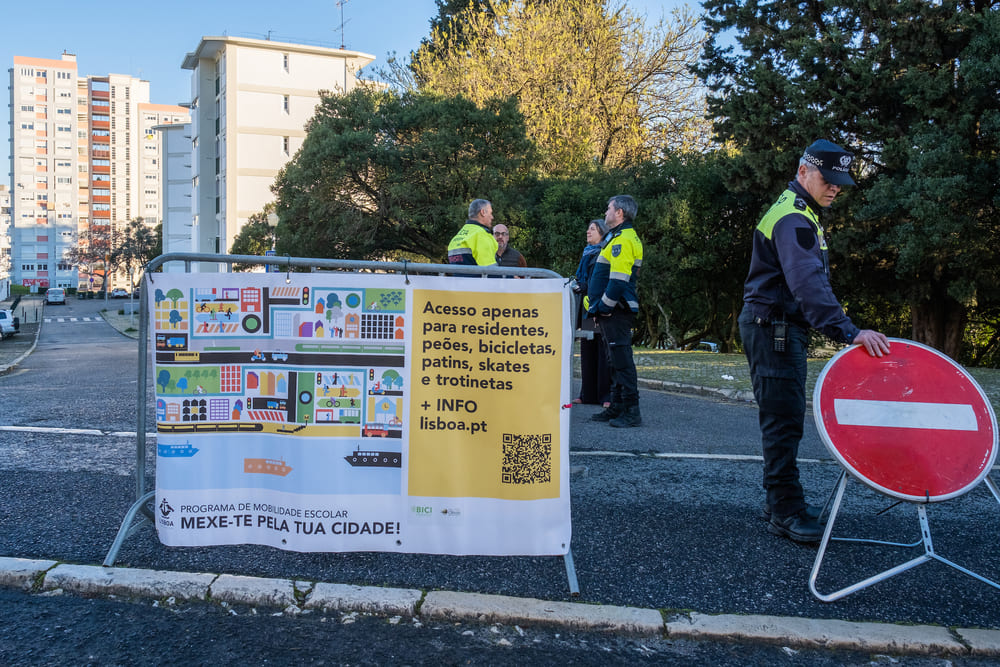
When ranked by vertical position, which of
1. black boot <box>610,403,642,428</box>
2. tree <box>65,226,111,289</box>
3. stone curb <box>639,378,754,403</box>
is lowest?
stone curb <box>639,378,754,403</box>

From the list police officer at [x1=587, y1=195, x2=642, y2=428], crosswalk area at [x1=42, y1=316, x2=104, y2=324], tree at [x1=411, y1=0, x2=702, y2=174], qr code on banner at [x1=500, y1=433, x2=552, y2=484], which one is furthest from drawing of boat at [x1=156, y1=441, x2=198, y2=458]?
crosswalk area at [x1=42, y1=316, x2=104, y2=324]

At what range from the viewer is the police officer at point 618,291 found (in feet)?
23.2

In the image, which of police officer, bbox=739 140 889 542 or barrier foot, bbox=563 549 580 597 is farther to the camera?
police officer, bbox=739 140 889 542

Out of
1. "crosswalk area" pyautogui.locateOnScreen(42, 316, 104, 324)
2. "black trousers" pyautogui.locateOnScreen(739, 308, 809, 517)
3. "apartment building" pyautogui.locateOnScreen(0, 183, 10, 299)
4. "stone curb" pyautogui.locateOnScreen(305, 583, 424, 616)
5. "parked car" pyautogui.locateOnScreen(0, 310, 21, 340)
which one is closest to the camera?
"stone curb" pyautogui.locateOnScreen(305, 583, 424, 616)

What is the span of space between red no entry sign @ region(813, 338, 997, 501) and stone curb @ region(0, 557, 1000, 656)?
0.59m

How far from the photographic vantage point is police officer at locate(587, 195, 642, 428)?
707 centimetres

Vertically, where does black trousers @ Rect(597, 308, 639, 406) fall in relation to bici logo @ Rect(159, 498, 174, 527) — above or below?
above

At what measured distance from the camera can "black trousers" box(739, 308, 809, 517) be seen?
4.21m

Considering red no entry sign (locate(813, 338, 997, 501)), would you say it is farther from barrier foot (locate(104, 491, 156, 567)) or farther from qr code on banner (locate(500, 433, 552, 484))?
barrier foot (locate(104, 491, 156, 567))

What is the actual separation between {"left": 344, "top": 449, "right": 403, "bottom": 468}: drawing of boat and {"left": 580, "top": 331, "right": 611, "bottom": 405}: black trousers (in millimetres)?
4043

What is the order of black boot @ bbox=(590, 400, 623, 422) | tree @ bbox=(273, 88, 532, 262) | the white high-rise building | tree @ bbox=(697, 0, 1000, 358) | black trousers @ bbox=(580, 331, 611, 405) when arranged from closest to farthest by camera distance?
black trousers @ bbox=(580, 331, 611, 405) < black boot @ bbox=(590, 400, 623, 422) < tree @ bbox=(697, 0, 1000, 358) < tree @ bbox=(273, 88, 532, 262) < the white high-rise building

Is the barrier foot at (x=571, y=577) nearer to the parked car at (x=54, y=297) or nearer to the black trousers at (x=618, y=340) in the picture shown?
the black trousers at (x=618, y=340)

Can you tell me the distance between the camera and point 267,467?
3.64m

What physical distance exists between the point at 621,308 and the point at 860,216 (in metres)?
12.6
